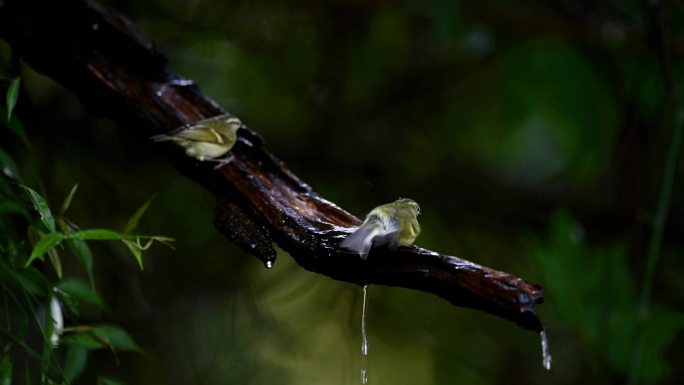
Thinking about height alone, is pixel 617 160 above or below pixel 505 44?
below

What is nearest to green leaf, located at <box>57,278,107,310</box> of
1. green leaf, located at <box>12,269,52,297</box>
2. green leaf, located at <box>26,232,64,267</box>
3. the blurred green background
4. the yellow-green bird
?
green leaf, located at <box>12,269,52,297</box>

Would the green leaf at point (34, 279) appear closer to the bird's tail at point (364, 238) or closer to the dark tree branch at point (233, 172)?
the dark tree branch at point (233, 172)

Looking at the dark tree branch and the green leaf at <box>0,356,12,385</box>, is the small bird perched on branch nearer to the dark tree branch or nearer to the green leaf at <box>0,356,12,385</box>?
the dark tree branch

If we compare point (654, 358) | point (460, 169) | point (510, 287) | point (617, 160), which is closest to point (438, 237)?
point (460, 169)

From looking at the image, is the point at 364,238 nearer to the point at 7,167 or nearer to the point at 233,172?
the point at 233,172

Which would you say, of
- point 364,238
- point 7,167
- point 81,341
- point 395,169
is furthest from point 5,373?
point 395,169

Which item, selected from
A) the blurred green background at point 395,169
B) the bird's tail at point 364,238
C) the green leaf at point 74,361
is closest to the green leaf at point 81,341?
the green leaf at point 74,361

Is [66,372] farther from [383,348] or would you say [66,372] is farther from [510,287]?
[383,348]
